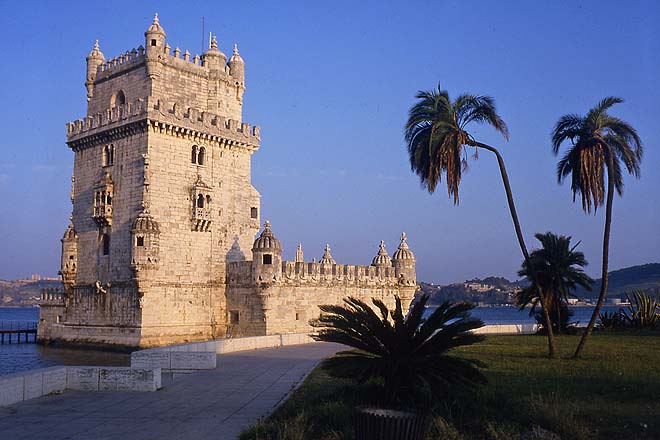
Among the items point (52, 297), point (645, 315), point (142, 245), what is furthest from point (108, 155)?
point (645, 315)

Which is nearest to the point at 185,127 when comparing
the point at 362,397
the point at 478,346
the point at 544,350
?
the point at 478,346

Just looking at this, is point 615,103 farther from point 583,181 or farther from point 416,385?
point 416,385

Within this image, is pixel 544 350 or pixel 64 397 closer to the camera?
A: pixel 64 397

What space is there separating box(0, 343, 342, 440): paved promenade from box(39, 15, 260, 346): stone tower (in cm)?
1803

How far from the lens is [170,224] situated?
3728 centimetres

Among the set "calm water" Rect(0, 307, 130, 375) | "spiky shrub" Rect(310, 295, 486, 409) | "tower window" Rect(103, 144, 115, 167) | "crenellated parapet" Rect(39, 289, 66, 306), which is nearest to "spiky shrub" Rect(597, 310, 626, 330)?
"calm water" Rect(0, 307, 130, 375)

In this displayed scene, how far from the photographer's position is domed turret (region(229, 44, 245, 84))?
1679 inches

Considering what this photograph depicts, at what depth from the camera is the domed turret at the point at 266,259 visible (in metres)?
37.3

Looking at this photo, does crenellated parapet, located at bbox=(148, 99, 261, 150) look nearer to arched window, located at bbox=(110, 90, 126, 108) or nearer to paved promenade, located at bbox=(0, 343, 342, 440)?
arched window, located at bbox=(110, 90, 126, 108)

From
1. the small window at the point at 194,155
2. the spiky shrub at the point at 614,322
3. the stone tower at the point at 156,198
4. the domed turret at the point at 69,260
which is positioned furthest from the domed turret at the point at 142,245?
the spiky shrub at the point at 614,322

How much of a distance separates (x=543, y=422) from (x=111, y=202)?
31877 mm

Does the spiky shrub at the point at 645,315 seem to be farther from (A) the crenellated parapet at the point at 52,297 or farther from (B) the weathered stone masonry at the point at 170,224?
(A) the crenellated parapet at the point at 52,297

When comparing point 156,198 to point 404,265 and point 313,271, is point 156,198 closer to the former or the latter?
point 313,271

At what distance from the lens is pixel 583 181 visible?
74.8 ft
